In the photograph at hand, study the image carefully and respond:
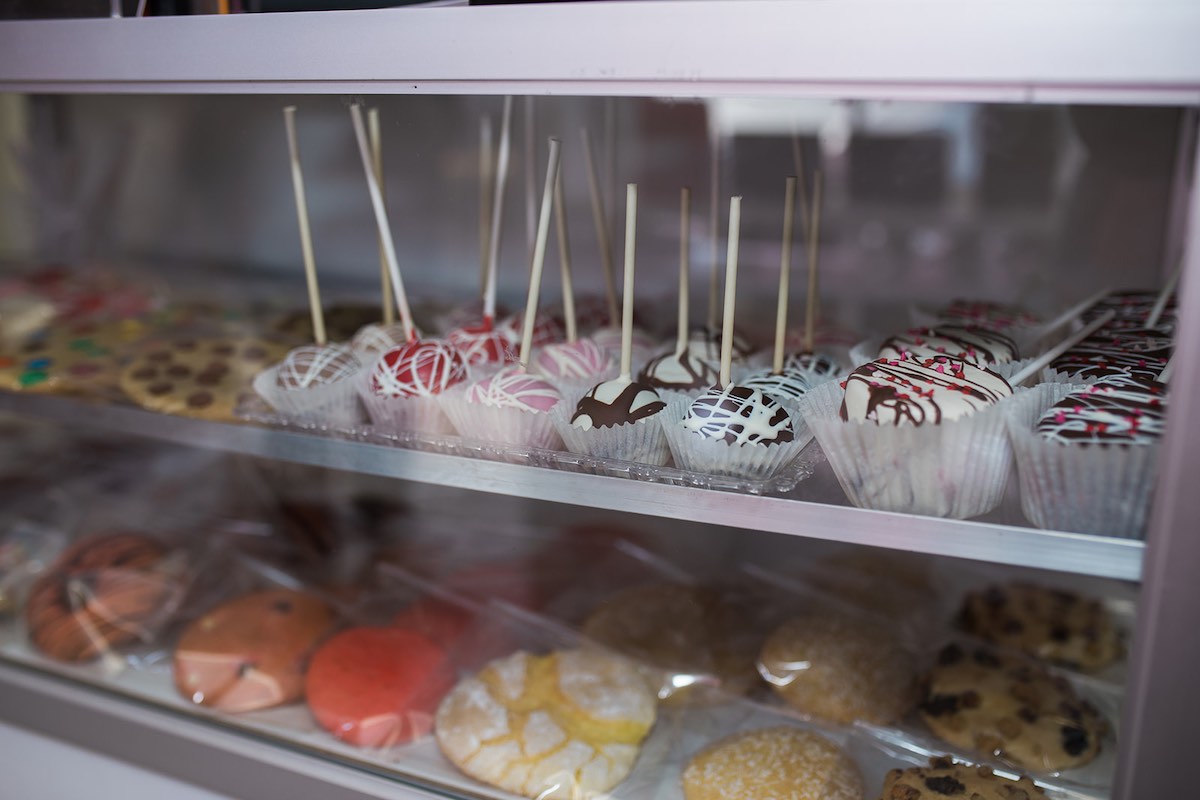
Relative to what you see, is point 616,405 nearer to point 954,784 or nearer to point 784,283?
point 784,283

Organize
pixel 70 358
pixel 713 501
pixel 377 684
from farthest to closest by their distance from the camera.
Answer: pixel 70 358, pixel 377 684, pixel 713 501

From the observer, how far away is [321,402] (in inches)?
43.6

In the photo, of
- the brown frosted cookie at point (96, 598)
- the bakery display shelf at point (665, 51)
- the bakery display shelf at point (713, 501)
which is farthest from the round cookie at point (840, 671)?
the brown frosted cookie at point (96, 598)

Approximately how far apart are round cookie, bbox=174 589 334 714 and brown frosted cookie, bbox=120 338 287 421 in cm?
32

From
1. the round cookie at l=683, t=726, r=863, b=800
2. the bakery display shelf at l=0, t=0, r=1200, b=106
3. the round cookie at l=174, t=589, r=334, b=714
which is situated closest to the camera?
the bakery display shelf at l=0, t=0, r=1200, b=106

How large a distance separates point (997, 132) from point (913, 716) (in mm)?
1135

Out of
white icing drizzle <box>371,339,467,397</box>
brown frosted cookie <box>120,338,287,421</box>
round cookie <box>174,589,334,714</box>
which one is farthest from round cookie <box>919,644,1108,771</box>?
brown frosted cookie <box>120,338,287,421</box>

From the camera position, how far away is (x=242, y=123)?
1.73 meters

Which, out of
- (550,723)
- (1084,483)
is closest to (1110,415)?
(1084,483)

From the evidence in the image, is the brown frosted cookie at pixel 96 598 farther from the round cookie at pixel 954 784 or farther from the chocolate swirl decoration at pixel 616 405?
the round cookie at pixel 954 784

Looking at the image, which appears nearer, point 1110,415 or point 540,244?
point 1110,415

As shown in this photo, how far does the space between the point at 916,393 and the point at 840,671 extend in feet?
1.52

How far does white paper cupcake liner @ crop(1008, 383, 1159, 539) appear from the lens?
0.72 meters

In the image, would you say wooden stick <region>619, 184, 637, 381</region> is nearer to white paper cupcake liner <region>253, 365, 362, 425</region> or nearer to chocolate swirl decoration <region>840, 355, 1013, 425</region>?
chocolate swirl decoration <region>840, 355, 1013, 425</region>
